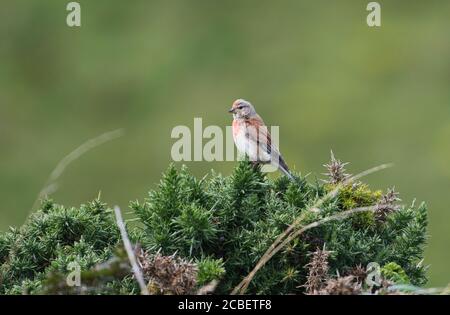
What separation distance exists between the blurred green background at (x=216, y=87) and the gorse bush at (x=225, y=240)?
713 cm

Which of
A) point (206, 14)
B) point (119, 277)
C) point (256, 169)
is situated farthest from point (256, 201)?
point (206, 14)

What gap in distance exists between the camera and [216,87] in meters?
15.0

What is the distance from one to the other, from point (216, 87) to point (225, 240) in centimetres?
1028

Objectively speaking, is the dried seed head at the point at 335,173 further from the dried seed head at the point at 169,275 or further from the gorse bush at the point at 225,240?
the dried seed head at the point at 169,275

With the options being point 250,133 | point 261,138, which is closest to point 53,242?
point 261,138

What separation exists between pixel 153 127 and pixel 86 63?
2163 mm

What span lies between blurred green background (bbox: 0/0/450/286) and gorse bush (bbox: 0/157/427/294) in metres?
7.13

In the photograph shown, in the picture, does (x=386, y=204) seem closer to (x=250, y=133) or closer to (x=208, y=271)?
(x=208, y=271)

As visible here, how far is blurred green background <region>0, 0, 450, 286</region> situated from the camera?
13.3m

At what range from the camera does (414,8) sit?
17.1 m

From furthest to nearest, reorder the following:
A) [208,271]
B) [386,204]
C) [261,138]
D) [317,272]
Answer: [261,138]
[386,204]
[317,272]
[208,271]

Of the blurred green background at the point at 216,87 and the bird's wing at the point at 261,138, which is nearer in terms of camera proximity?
the bird's wing at the point at 261,138

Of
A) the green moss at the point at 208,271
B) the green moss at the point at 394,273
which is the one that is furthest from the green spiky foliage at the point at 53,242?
the green moss at the point at 394,273

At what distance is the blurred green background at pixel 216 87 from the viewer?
13344mm
